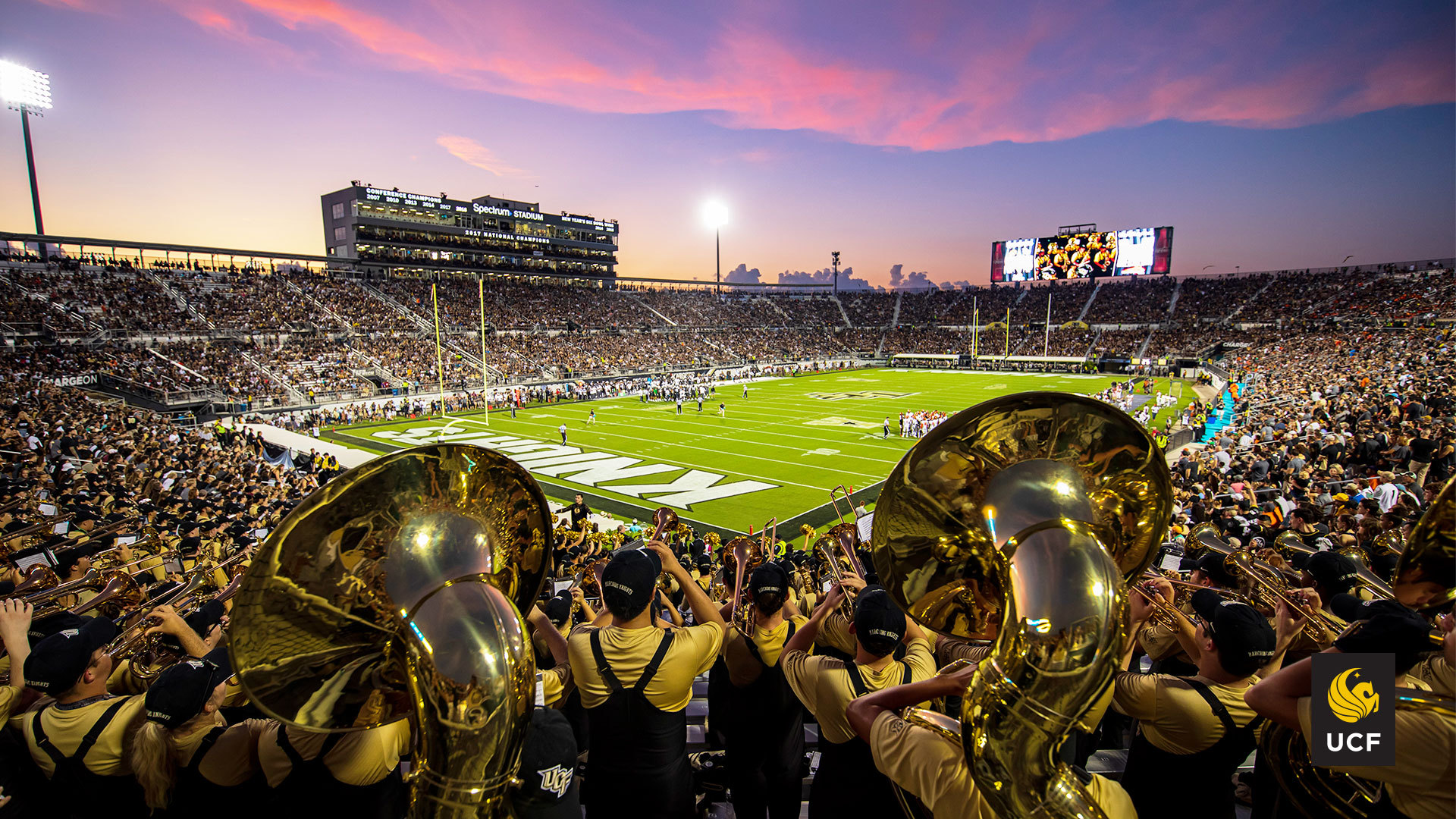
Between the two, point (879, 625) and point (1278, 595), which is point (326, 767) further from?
point (1278, 595)

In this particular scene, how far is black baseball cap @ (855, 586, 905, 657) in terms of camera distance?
205 centimetres

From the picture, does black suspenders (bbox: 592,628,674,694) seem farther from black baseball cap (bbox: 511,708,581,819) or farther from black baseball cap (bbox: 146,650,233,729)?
black baseball cap (bbox: 146,650,233,729)

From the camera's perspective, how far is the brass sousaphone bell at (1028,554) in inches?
51.2

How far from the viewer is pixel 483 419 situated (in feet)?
88.5

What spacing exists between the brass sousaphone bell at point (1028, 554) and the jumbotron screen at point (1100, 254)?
6132 centimetres

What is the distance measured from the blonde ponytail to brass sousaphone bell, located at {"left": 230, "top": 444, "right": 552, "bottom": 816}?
795 millimetres

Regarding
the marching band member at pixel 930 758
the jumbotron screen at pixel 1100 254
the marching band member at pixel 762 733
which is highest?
the jumbotron screen at pixel 1100 254

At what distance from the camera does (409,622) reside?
61.8 inches

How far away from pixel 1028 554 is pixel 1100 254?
2460 inches

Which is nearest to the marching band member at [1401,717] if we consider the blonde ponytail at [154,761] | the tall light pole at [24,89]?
the blonde ponytail at [154,761]

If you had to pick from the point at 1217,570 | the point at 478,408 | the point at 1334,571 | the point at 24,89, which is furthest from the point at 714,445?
the point at 24,89

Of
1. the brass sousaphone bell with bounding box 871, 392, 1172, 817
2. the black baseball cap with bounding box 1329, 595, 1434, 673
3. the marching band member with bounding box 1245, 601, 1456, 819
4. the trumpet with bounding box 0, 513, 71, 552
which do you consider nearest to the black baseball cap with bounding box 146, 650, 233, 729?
the brass sousaphone bell with bounding box 871, 392, 1172, 817

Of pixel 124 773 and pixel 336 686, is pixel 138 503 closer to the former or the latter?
pixel 124 773

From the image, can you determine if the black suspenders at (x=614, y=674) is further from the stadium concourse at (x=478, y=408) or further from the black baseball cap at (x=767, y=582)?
the black baseball cap at (x=767, y=582)
